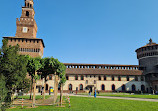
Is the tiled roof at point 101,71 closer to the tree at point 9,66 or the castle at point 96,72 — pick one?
the castle at point 96,72

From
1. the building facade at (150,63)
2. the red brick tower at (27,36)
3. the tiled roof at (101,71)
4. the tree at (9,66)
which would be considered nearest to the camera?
the tree at (9,66)

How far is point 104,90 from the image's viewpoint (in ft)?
158

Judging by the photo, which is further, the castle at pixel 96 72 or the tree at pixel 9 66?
the castle at pixel 96 72

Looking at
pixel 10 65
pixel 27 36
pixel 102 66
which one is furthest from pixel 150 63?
pixel 10 65

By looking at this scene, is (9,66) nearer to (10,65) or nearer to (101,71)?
(10,65)

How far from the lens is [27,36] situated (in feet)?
159

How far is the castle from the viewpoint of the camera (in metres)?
45.9

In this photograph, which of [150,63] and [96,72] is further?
[150,63]

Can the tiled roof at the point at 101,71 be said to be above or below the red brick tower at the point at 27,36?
below

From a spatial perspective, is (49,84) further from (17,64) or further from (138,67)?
(17,64)

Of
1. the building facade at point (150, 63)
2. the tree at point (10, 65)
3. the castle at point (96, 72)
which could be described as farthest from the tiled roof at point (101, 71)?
the tree at point (10, 65)

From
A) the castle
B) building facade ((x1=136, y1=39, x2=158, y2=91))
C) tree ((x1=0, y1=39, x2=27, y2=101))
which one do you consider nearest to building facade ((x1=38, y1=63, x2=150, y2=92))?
the castle

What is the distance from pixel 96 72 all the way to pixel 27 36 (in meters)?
27.5

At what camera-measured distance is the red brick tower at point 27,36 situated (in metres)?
44.8
